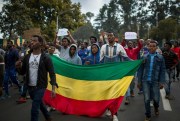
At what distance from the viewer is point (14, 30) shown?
89.8 ft

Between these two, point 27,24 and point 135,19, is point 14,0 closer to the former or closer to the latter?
point 27,24

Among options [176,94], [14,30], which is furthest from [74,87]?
[14,30]

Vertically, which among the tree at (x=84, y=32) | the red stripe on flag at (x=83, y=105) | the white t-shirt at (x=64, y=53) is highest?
the tree at (x=84, y=32)

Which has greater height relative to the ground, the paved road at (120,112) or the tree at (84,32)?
the tree at (84,32)

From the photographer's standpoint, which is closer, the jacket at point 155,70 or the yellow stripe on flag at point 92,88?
the jacket at point 155,70

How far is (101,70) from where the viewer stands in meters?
8.05

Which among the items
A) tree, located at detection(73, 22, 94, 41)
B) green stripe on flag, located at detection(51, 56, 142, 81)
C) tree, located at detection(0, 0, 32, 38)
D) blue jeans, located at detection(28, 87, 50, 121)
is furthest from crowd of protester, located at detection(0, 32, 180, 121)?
tree, located at detection(73, 22, 94, 41)

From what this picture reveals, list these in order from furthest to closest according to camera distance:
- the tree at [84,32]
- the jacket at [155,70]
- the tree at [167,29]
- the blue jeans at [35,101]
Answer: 1. the tree at [84,32]
2. the tree at [167,29]
3. the jacket at [155,70]
4. the blue jeans at [35,101]

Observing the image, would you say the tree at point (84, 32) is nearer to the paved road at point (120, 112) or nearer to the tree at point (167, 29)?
the tree at point (167, 29)

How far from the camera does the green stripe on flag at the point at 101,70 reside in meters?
7.89

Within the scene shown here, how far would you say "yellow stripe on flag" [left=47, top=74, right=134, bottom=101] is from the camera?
7.72 metres

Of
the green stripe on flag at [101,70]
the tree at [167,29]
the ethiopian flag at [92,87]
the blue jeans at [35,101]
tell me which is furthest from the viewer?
the tree at [167,29]

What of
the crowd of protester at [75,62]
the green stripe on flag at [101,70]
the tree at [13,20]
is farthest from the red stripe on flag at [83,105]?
the tree at [13,20]

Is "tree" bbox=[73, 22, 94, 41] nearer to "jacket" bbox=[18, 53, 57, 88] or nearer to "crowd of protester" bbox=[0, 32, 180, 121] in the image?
"crowd of protester" bbox=[0, 32, 180, 121]
